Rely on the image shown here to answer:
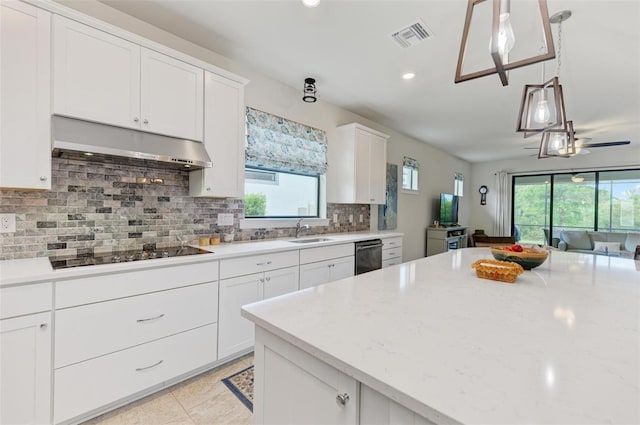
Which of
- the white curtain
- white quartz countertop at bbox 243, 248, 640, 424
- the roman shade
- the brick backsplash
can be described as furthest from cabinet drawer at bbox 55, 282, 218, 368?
the white curtain

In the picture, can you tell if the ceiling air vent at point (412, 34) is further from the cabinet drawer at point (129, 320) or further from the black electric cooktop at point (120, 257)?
the cabinet drawer at point (129, 320)

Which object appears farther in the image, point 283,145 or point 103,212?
point 283,145

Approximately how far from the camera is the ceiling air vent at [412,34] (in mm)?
2240

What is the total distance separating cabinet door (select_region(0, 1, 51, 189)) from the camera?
156cm

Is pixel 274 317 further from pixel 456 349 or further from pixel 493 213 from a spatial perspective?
pixel 493 213

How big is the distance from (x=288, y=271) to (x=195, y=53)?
2.20 meters

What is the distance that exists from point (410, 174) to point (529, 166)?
12.9 feet

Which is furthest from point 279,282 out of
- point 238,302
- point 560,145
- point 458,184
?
point 458,184

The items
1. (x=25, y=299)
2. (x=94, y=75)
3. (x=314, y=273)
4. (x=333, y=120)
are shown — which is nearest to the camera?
(x=25, y=299)

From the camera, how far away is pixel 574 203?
676 cm

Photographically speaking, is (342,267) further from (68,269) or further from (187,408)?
(68,269)

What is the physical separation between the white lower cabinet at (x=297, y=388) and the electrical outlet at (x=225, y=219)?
1.93 meters

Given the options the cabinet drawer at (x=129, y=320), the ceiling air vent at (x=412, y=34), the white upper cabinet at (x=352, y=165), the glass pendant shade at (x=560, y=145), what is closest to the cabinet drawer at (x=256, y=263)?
the cabinet drawer at (x=129, y=320)

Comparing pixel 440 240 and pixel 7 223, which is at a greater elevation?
pixel 7 223
